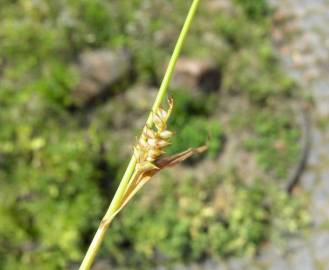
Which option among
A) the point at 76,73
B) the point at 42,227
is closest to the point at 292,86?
the point at 76,73

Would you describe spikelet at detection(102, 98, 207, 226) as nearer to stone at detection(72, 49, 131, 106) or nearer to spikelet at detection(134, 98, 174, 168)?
spikelet at detection(134, 98, 174, 168)

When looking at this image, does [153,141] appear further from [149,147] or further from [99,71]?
[99,71]

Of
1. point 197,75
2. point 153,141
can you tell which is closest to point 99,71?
point 197,75

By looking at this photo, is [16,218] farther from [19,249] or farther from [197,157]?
[197,157]

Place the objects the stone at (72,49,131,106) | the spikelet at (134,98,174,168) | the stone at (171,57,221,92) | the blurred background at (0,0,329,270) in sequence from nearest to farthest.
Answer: the spikelet at (134,98,174,168) → the blurred background at (0,0,329,270) → the stone at (72,49,131,106) → the stone at (171,57,221,92)

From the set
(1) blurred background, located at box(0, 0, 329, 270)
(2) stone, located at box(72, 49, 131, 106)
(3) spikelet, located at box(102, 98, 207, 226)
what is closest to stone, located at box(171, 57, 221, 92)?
(1) blurred background, located at box(0, 0, 329, 270)

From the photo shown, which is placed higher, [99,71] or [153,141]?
[153,141]

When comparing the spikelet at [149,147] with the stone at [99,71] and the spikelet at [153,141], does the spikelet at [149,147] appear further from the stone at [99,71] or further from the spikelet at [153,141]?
the stone at [99,71]
